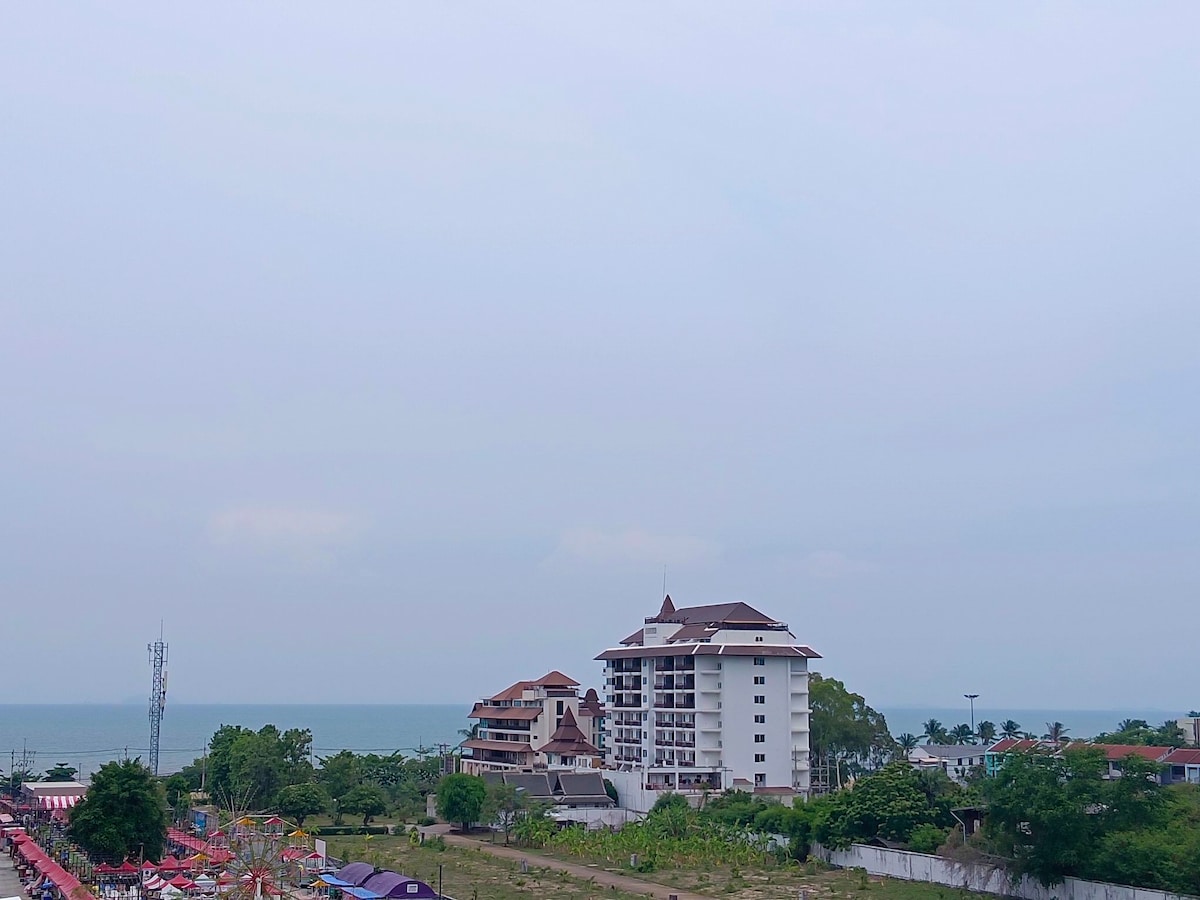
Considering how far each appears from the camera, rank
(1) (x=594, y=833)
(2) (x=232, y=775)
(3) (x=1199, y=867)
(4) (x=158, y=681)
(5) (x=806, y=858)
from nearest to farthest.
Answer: (3) (x=1199, y=867), (5) (x=806, y=858), (1) (x=594, y=833), (2) (x=232, y=775), (4) (x=158, y=681)

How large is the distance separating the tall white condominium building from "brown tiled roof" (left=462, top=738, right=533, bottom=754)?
247 inches

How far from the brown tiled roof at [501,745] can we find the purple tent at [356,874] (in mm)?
28792

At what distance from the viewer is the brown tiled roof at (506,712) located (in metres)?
65.1

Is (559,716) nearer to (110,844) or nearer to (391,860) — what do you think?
(391,860)

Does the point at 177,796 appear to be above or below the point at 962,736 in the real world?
below

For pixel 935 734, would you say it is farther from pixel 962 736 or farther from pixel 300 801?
pixel 300 801

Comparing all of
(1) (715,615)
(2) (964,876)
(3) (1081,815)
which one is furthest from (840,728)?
(3) (1081,815)

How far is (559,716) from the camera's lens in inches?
2625

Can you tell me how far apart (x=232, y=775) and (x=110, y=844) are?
18.2 meters

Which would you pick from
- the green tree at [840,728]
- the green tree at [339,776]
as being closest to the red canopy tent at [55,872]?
the green tree at [339,776]

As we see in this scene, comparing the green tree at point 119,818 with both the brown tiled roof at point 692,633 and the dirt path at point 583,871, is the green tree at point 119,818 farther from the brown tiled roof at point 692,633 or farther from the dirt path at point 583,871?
the brown tiled roof at point 692,633

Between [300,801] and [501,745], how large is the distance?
16825 millimetres

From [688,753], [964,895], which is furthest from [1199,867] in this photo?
[688,753]

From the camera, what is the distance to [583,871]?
3962 centimetres
